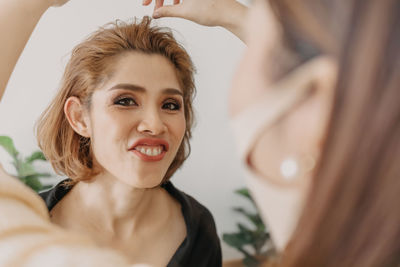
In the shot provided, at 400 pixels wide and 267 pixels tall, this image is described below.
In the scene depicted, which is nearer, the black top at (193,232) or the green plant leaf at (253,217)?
the black top at (193,232)

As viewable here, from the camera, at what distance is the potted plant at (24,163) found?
75 centimetres

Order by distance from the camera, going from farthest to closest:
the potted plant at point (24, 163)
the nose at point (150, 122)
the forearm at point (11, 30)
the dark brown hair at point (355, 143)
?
1. the potted plant at point (24, 163)
2. the nose at point (150, 122)
3. the forearm at point (11, 30)
4. the dark brown hair at point (355, 143)

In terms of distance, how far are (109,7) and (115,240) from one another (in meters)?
0.41

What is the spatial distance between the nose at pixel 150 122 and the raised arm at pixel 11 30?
224 millimetres

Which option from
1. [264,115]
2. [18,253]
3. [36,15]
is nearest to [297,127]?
[264,115]

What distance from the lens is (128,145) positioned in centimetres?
67

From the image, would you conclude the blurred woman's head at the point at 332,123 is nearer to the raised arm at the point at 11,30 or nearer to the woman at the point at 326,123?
the woman at the point at 326,123

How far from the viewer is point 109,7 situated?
745 millimetres

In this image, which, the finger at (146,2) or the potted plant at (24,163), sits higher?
the finger at (146,2)

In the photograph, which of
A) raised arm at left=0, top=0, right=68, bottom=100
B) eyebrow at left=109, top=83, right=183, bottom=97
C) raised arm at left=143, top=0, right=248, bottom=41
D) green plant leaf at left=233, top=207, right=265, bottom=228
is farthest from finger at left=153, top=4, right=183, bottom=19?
green plant leaf at left=233, top=207, right=265, bottom=228

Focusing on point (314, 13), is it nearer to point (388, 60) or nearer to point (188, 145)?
point (388, 60)

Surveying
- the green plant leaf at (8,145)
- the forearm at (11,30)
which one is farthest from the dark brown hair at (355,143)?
the green plant leaf at (8,145)

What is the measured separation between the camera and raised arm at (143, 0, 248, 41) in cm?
68

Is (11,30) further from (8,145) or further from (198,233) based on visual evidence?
(198,233)
